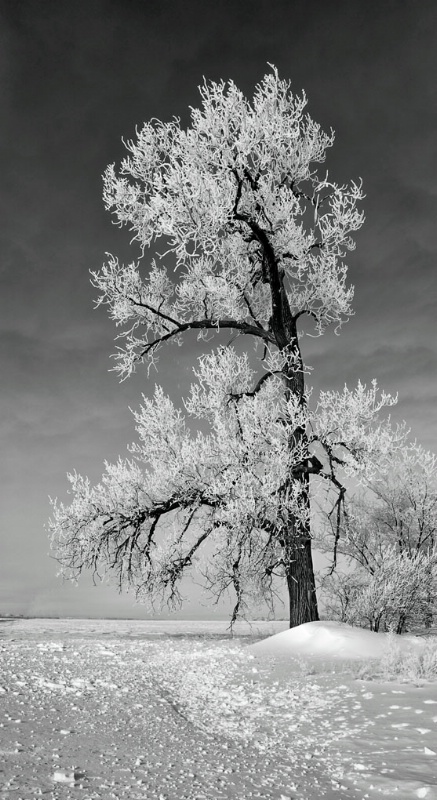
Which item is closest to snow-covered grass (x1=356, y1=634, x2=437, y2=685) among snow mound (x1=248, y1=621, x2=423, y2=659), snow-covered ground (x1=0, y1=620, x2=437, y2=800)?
snow-covered ground (x1=0, y1=620, x2=437, y2=800)

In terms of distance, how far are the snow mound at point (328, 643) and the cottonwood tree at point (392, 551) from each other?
1.75 m

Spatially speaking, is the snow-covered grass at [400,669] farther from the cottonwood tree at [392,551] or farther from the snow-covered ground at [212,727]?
the cottonwood tree at [392,551]

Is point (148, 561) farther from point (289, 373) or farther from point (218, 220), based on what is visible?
point (218, 220)

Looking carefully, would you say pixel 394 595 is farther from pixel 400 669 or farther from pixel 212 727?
pixel 212 727

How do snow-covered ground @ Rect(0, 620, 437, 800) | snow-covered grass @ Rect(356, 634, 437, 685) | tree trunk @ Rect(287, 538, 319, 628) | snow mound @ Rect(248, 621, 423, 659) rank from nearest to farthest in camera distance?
snow-covered ground @ Rect(0, 620, 437, 800) → snow-covered grass @ Rect(356, 634, 437, 685) → snow mound @ Rect(248, 621, 423, 659) → tree trunk @ Rect(287, 538, 319, 628)

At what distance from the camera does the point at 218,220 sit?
436 inches

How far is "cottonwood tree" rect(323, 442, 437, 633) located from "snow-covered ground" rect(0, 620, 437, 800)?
122 inches

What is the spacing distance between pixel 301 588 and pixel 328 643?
2.48 meters

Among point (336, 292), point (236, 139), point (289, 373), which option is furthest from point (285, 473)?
point (236, 139)

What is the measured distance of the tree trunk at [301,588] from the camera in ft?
34.8

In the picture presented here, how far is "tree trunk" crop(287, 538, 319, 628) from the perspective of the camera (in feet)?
34.8

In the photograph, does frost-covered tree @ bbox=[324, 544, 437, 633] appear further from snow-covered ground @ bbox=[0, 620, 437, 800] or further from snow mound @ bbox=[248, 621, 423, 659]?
snow-covered ground @ bbox=[0, 620, 437, 800]

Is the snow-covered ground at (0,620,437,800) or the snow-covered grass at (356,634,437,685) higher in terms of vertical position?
the snow-covered grass at (356,634,437,685)

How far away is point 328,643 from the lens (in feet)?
26.9
